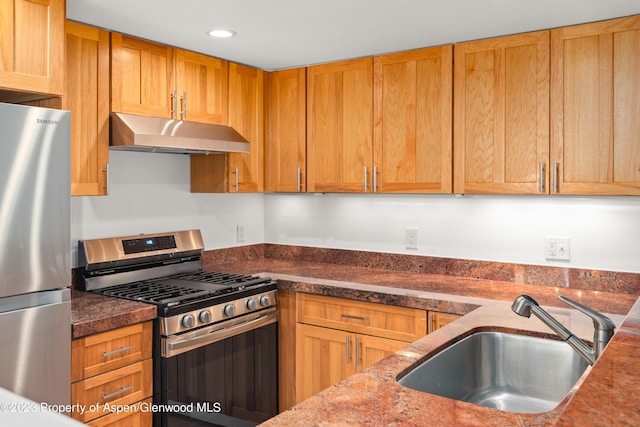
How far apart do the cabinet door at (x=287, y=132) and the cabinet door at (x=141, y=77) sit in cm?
77

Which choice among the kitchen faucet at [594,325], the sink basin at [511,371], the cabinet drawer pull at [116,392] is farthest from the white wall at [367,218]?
the kitchen faucet at [594,325]

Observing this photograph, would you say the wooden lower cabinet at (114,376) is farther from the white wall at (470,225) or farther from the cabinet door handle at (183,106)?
the white wall at (470,225)

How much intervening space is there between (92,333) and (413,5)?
1.83 metres

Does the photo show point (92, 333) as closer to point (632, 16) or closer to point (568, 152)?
point (568, 152)

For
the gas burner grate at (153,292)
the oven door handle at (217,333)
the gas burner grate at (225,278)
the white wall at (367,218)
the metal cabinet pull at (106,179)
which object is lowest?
the oven door handle at (217,333)

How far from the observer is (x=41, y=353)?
1.96 m

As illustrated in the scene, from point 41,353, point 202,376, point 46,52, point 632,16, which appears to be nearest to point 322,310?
point 202,376

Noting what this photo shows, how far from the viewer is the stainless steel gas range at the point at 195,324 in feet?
7.89

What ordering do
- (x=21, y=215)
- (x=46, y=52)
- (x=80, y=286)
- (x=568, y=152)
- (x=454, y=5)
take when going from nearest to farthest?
(x=21, y=215), (x=46, y=52), (x=454, y=5), (x=568, y=152), (x=80, y=286)

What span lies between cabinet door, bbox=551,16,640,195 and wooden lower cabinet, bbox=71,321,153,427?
1998 millimetres

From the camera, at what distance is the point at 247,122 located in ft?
10.9

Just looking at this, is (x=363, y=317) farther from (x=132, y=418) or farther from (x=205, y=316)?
(x=132, y=418)

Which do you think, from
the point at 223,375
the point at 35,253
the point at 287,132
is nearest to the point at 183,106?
the point at 287,132

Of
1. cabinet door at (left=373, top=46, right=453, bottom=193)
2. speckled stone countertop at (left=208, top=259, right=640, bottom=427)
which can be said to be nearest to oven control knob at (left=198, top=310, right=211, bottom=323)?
speckled stone countertop at (left=208, top=259, right=640, bottom=427)
